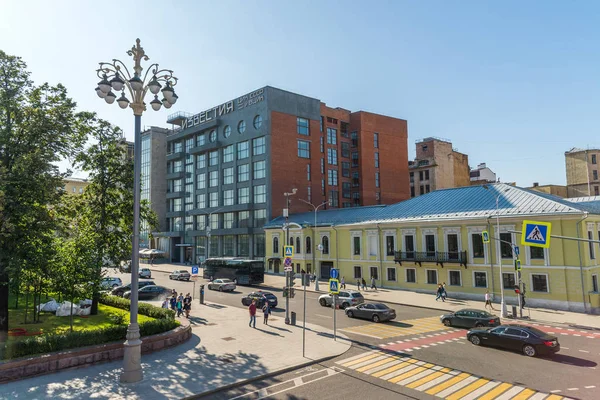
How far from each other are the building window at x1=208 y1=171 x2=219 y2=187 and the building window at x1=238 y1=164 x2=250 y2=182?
674cm

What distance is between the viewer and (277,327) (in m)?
25.3

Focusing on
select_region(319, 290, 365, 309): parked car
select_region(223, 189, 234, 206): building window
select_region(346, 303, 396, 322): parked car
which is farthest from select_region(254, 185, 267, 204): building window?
select_region(346, 303, 396, 322): parked car

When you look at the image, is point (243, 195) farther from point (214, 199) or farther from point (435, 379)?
point (435, 379)

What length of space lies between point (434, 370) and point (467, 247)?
2491cm

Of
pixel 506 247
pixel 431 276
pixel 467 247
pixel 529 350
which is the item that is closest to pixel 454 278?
pixel 431 276

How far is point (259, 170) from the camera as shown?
7081 cm

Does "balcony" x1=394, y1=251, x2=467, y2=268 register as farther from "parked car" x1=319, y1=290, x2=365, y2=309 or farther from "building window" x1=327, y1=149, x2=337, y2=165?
"building window" x1=327, y1=149, x2=337, y2=165

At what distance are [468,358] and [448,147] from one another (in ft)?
274

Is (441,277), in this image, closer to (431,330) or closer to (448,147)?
(431,330)

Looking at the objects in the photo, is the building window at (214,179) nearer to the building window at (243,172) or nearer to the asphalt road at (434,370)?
the building window at (243,172)

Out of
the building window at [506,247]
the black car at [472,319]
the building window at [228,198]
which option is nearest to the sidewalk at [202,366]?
the black car at [472,319]

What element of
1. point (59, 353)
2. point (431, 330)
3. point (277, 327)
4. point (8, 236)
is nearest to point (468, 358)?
point (431, 330)

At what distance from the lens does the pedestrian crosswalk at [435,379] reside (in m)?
13.5

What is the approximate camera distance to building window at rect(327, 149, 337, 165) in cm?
8050
